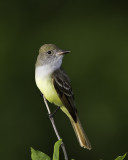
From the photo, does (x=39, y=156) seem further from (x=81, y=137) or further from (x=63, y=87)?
(x=63, y=87)

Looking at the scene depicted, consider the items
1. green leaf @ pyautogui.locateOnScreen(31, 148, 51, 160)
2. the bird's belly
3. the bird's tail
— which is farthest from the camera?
the bird's belly

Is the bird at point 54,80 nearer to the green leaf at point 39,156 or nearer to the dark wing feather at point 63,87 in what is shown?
the dark wing feather at point 63,87

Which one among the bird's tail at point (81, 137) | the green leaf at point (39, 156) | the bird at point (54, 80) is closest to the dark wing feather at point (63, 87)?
the bird at point (54, 80)

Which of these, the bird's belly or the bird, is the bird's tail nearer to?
the bird

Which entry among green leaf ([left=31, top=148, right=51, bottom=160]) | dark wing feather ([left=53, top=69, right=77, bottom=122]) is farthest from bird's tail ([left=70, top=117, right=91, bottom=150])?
green leaf ([left=31, top=148, right=51, bottom=160])

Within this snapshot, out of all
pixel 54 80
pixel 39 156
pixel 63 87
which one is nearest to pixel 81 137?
pixel 63 87

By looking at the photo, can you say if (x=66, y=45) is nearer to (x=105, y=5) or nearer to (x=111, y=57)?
(x=111, y=57)

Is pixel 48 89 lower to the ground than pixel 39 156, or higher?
higher

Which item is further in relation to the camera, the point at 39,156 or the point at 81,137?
the point at 81,137
